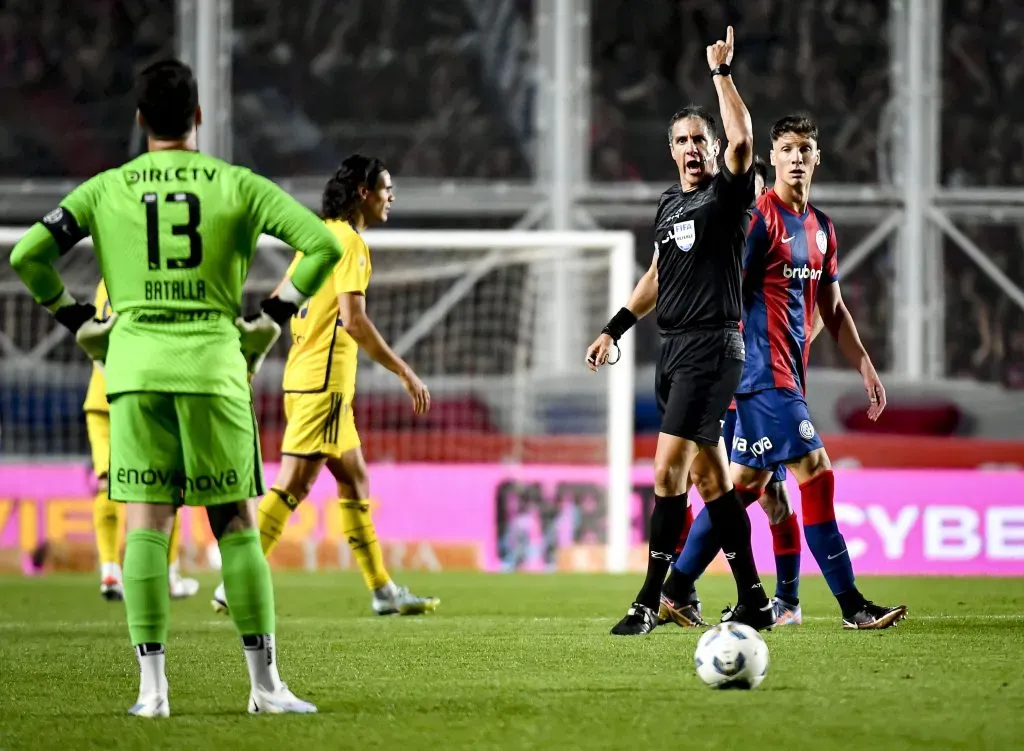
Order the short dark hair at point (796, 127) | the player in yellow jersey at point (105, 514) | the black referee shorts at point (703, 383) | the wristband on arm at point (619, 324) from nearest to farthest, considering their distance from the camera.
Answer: the black referee shorts at point (703, 383) → the wristband on arm at point (619, 324) → the short dark hair at point (796, 127) → the player in yellow jersey at point (105, 514)

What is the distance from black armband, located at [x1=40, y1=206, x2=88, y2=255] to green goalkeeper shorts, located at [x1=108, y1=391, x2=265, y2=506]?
41 centimetres

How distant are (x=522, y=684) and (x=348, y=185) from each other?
2.89 m

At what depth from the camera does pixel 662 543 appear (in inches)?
234

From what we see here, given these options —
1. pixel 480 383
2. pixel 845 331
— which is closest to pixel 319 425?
pixel 845 331

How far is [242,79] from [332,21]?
43.6 inches

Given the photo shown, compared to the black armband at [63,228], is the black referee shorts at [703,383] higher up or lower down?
lower down

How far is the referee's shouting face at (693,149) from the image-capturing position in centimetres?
584

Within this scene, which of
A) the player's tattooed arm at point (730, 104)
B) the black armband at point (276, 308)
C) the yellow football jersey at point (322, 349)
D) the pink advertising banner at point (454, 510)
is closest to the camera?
the black armband at point (276, 308)

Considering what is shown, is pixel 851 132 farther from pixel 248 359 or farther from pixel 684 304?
pixel 248 359

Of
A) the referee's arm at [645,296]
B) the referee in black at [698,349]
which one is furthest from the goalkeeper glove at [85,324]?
the referee's arm at [645,296]

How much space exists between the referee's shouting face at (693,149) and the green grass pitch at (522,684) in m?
1.62

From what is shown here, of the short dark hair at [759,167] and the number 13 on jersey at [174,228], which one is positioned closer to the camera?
the number 13 on jersey at [174,228]

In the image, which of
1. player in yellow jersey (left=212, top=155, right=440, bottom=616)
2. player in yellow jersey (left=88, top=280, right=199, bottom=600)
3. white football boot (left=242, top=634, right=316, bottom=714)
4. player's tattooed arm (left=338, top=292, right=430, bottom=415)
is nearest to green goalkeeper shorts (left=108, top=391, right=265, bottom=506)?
white football boot (left=242, top=634, right=316, bottom=714)

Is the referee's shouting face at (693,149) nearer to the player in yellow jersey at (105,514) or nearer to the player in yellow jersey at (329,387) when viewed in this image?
the player in yellow jersey at (329,387)
